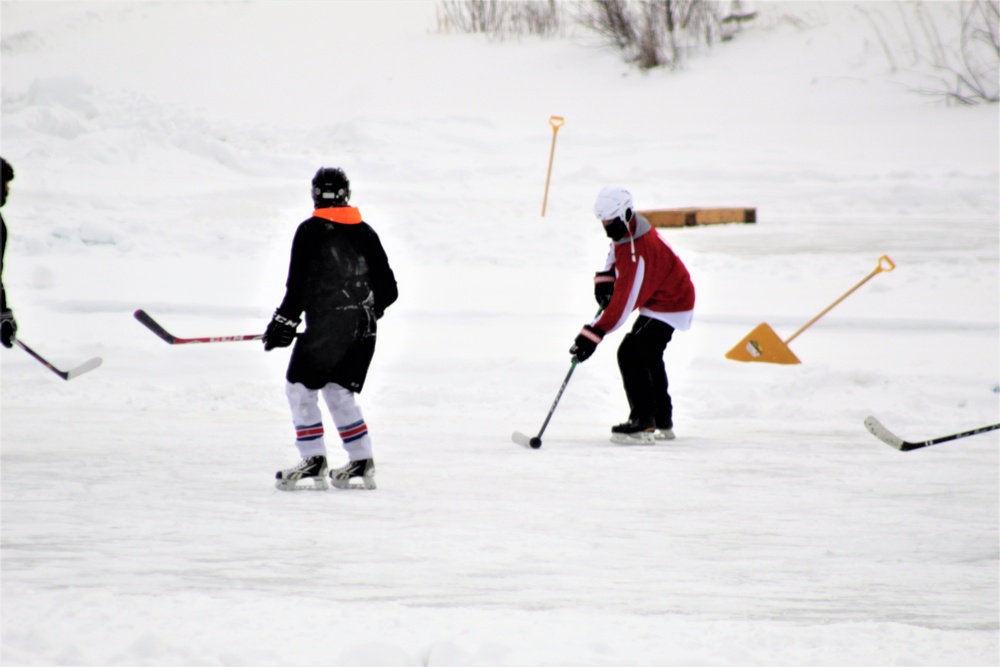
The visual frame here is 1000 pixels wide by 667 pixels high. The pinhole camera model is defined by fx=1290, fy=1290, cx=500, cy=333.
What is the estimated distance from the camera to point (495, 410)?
7.59m

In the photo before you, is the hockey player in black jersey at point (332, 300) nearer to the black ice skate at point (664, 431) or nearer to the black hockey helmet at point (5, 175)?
the black hockey helmet at point (5, 175)

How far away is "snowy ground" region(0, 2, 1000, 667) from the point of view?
12.8 ft

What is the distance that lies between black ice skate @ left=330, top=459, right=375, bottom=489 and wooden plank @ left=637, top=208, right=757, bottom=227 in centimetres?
1019

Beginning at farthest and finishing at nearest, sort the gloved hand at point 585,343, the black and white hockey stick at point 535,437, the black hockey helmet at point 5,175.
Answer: the black and white hockey stick at point 535,437 → the gloved hand at point 585,343 → the black hockey helmet at point 5,175

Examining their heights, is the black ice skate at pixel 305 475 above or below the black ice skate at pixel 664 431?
above

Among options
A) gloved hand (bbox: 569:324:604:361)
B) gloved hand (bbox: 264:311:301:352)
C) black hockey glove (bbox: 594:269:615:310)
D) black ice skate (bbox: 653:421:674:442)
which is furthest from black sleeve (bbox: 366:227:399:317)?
black ice skate (bbox: 653:421:674:442)

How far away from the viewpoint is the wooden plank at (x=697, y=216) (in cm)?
1543

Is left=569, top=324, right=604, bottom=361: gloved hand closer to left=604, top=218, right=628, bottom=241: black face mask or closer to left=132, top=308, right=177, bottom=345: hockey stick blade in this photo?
left=604, top=218, right=628, bottom=241: black face mask

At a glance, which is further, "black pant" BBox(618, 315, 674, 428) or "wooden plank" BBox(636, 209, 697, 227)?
"wooden plank" BBox(636, 209, 697, 227)

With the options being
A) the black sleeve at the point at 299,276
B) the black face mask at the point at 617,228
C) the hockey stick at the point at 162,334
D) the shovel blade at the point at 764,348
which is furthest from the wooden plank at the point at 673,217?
the black sleeve at the point at 299,276

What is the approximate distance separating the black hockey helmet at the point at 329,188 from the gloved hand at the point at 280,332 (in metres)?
0.49

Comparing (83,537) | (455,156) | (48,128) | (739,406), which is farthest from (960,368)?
(48,128)

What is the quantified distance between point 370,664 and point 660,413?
12.1 feet

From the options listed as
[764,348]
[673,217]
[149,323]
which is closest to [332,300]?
[149,323]
